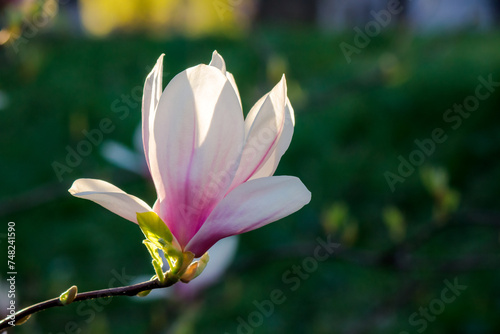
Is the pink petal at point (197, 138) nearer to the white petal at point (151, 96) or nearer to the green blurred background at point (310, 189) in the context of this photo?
the white petal at point (151, 96)

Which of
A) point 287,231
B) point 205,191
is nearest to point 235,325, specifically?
point 287,231

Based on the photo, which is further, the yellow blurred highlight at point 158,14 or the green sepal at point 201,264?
the yellow blurred highlight at point 158,14

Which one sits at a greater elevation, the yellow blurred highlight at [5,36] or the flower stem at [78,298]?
the yellow blurred highlight at [5,36]

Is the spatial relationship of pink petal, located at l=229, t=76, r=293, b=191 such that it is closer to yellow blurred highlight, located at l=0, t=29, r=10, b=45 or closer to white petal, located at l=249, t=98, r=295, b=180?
white petal, located at l=249, t=98, r=295, b=180

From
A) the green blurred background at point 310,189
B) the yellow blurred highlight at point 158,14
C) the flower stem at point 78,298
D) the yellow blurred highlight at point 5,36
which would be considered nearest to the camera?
the flower stem at point 78,298

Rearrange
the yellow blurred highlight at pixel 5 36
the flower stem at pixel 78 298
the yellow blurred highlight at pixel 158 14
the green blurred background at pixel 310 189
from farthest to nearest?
1. the yellow blurred highlight at pixel 158 14
2. the green blurred background at pixel 310 189
3. the yellow blurred highlight at pixel 5 36
4. the flower stem at pixel 78 298

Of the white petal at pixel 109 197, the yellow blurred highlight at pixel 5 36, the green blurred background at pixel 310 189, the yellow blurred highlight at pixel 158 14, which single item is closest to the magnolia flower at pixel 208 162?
the white petal at pixel 109 197

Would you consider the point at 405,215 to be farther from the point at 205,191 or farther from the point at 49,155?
the point at 205,191
